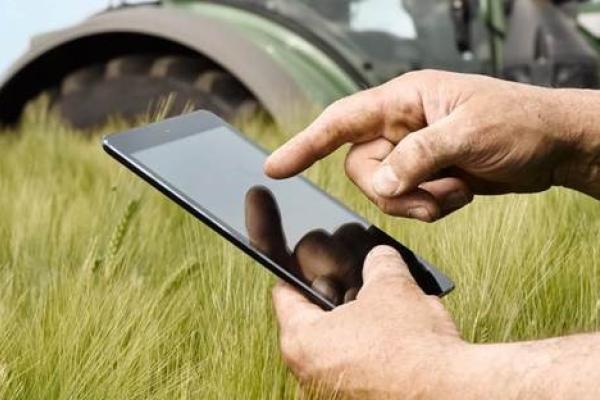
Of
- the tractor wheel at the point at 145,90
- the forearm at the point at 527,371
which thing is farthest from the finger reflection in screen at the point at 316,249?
the tractor wheel at the point at 145,90

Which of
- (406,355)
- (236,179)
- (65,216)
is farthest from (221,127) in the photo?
(65,216)

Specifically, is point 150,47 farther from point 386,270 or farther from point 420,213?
point 386,270

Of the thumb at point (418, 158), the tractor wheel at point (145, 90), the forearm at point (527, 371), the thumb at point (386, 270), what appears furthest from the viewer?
the tractor wheel at point (145, 90)

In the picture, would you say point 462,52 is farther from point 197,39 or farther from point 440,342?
point 440,342

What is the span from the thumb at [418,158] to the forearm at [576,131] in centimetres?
11

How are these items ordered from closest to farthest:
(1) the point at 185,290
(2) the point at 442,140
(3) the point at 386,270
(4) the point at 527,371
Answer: (4) the point at 527,371 < (3) the point at 386,270 < (2) the point at 442,140 < (1) the point at 185,290

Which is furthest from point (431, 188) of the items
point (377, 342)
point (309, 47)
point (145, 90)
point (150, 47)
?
→ point (150, 47)

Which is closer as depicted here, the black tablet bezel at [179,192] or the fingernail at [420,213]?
the black tablet bezel at [179,192]

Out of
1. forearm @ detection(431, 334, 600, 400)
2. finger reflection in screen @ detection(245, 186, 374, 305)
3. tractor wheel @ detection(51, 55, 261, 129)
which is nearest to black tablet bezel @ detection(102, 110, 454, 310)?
finger reflection in screen @ detection(245, 186, 374, 305)

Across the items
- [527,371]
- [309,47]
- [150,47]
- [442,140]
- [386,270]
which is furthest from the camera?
[150,47]

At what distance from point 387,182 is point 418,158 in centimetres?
3

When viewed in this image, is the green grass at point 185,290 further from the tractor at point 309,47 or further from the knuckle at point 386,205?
the tractor at point 309,47

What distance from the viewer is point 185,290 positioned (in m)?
1.17

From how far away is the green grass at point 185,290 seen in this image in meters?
0.93
